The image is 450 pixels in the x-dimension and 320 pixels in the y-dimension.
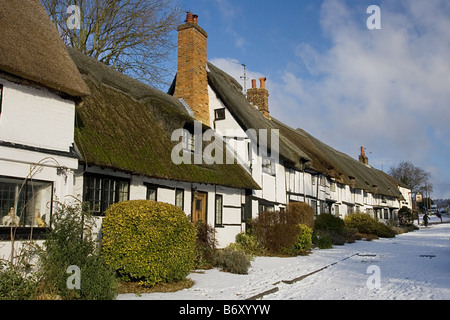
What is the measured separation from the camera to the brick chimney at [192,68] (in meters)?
17.2

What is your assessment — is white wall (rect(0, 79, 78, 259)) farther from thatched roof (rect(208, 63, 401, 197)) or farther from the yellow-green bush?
thatched roof (rect(208, 63, 401, 197))

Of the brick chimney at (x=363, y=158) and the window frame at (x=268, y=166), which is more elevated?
the brick chimney at (x=363, y=158)

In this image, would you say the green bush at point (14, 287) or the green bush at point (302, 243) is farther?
the green bush at point (302, 243)

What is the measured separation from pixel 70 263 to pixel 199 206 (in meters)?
6.89

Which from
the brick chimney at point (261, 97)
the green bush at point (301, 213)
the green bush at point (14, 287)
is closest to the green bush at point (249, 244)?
the green bush at point (301, 213)

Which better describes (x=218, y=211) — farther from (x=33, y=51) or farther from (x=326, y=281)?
(x=33, y=51)

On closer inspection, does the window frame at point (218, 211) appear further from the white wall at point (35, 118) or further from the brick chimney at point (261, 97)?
the brick chimney at point (261, 97)

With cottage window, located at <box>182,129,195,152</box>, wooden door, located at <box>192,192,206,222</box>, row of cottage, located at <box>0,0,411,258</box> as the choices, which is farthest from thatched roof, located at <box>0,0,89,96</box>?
wooden door, located at <box>192,192,206,222</box>

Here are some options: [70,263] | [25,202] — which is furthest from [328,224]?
[25,202]

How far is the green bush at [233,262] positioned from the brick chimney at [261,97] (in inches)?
610

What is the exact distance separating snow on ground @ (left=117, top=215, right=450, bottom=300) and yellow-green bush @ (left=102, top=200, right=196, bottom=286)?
58cm

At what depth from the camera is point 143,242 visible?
26.6 feet
